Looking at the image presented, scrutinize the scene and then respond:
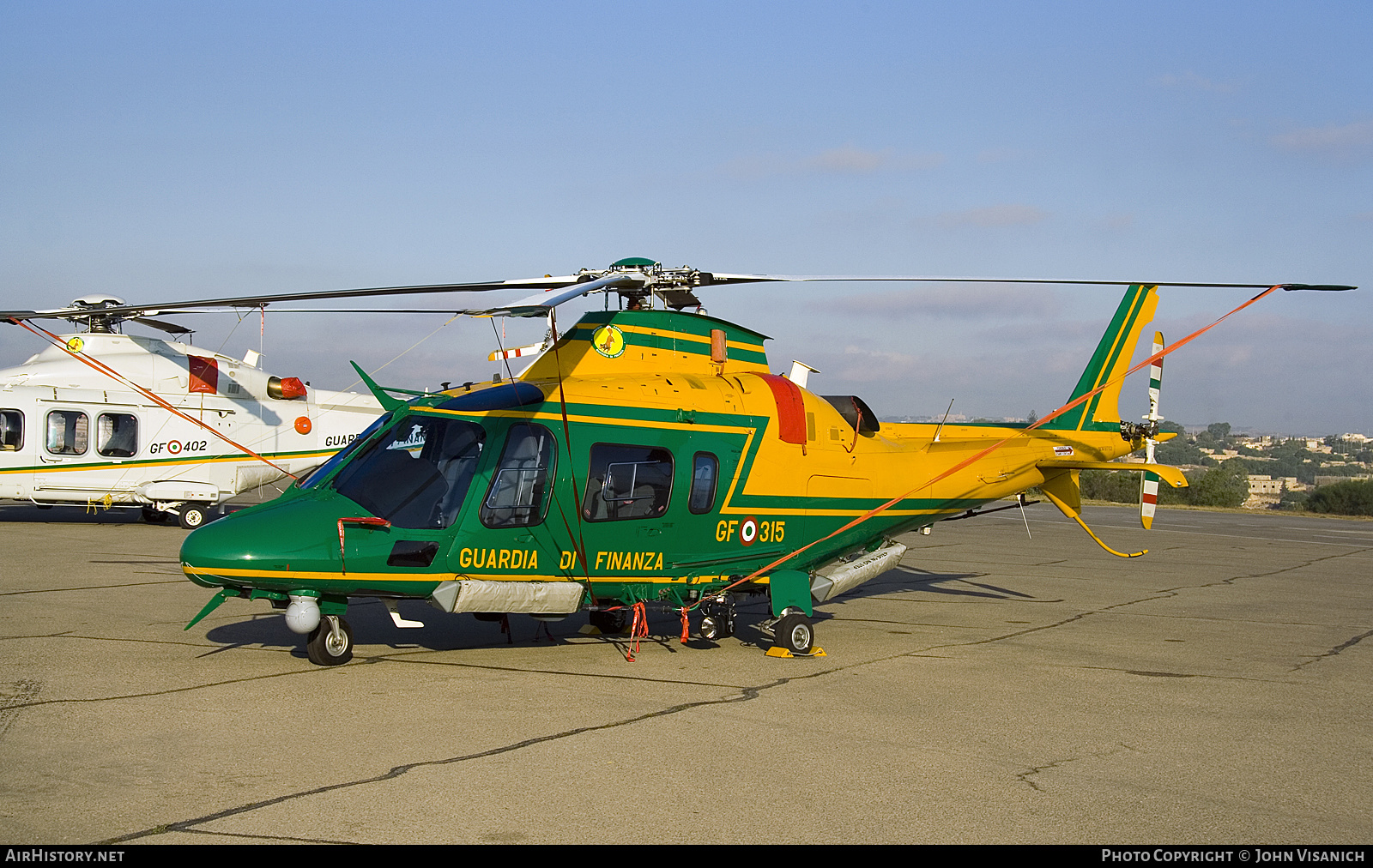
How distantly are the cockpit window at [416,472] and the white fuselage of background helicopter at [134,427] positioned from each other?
14094mm

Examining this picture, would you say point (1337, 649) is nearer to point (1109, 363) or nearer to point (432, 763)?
point (1109, 363)

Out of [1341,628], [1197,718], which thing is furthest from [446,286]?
[1341,628]

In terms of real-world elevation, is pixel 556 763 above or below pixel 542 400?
below

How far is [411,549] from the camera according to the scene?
9109 millimetres

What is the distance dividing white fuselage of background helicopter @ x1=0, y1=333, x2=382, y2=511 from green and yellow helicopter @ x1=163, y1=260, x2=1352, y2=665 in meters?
13.9

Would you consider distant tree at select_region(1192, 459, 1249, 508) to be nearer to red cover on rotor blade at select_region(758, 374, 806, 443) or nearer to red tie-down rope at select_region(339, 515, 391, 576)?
red cover on rotor blade at select_region(758, 374, 806, 443)

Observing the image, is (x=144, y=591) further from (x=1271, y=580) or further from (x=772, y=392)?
(x=1271, y=580)

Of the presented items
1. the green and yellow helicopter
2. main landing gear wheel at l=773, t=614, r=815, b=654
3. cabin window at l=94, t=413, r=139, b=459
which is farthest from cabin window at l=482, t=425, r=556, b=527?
cabin window at l=94, t=413, r=139, b=459

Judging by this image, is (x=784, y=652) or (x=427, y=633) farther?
(x=427, y=633)

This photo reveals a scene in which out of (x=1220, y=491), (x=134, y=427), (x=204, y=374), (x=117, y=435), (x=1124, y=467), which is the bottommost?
(x=1220, y=491)

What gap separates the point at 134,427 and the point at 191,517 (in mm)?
2156

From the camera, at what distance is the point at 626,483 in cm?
1006

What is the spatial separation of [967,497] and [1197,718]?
474 cm

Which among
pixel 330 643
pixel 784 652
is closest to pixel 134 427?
pixel 330 643
